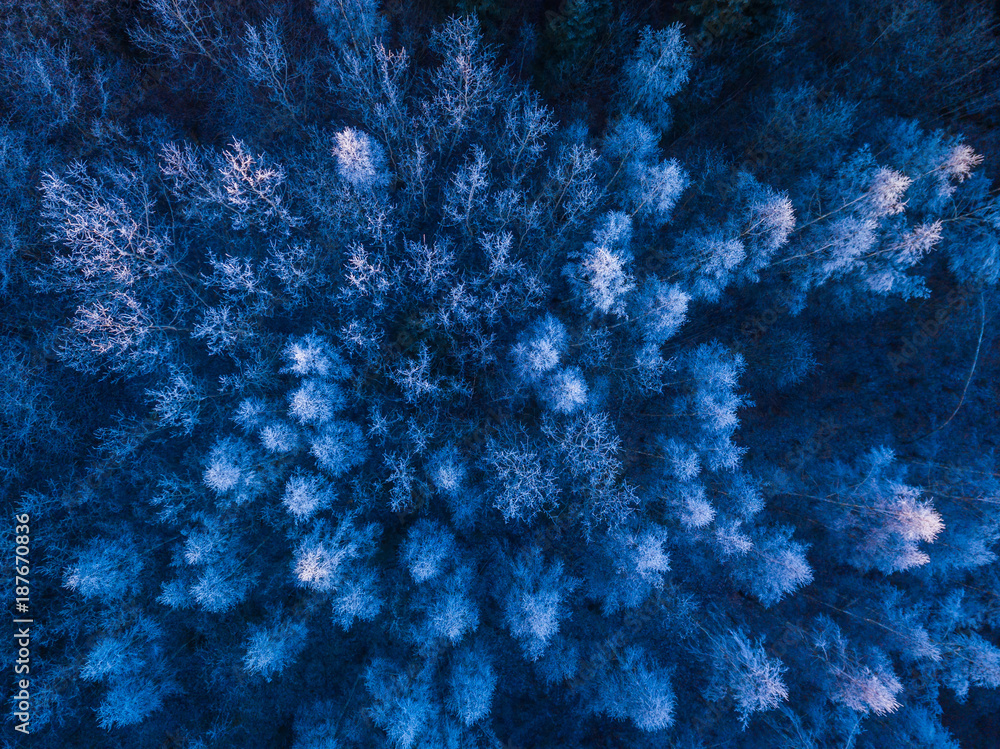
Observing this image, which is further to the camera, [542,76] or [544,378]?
[542,76]

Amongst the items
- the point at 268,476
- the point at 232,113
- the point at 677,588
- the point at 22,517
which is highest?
the point at 232,113

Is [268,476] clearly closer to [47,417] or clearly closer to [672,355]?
[47,417]

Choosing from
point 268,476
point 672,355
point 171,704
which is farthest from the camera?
point 672,355

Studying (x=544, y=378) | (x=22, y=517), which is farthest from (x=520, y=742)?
(x=22, y=517)

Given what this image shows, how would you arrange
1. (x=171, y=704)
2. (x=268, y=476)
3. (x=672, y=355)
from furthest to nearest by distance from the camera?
(x=672, y=355)
(x=171, y=704)
(x=268, y=476)

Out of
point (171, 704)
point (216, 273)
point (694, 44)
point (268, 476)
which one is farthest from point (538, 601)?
point (694, 44)

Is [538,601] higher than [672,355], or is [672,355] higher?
[672,355]

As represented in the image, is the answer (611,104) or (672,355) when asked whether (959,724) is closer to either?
(672,355)
